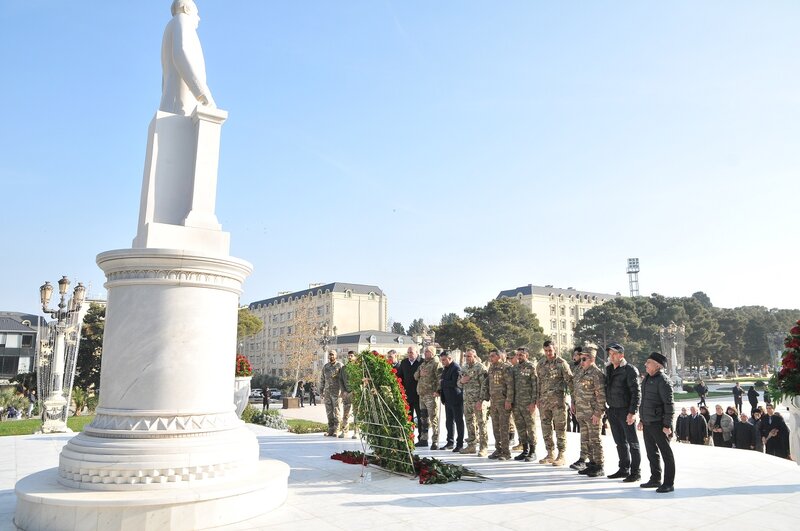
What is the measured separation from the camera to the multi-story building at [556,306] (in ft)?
312

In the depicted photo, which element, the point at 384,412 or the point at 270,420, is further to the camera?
the point at 270,420

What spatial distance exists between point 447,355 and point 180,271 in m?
6.01

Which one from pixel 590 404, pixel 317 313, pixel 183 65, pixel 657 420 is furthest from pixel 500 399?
pixel 317 313

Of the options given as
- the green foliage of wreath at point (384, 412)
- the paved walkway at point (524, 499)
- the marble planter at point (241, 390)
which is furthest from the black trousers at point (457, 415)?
the marble planter at point (241, 390)

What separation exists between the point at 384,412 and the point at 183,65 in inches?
202

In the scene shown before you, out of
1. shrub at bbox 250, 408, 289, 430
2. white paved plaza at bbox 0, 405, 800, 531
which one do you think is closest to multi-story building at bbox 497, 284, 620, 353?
shrub at bbox 250, 408, 289, 430

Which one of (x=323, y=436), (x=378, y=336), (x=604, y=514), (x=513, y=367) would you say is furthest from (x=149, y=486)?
(x=378, y=336)

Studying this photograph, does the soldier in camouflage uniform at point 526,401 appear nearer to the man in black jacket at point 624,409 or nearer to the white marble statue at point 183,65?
the man in black jacket at point 624,409

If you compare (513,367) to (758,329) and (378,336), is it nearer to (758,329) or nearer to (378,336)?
(378,336)

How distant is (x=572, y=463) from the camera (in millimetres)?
8461

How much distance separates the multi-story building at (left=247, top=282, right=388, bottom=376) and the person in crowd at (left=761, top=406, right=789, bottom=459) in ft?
225

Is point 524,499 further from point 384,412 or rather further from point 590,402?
point 590,402

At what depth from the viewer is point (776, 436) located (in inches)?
461

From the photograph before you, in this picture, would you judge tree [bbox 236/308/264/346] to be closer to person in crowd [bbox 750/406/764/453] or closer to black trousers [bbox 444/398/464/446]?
black trousers [bbox 444/398/464/446]
